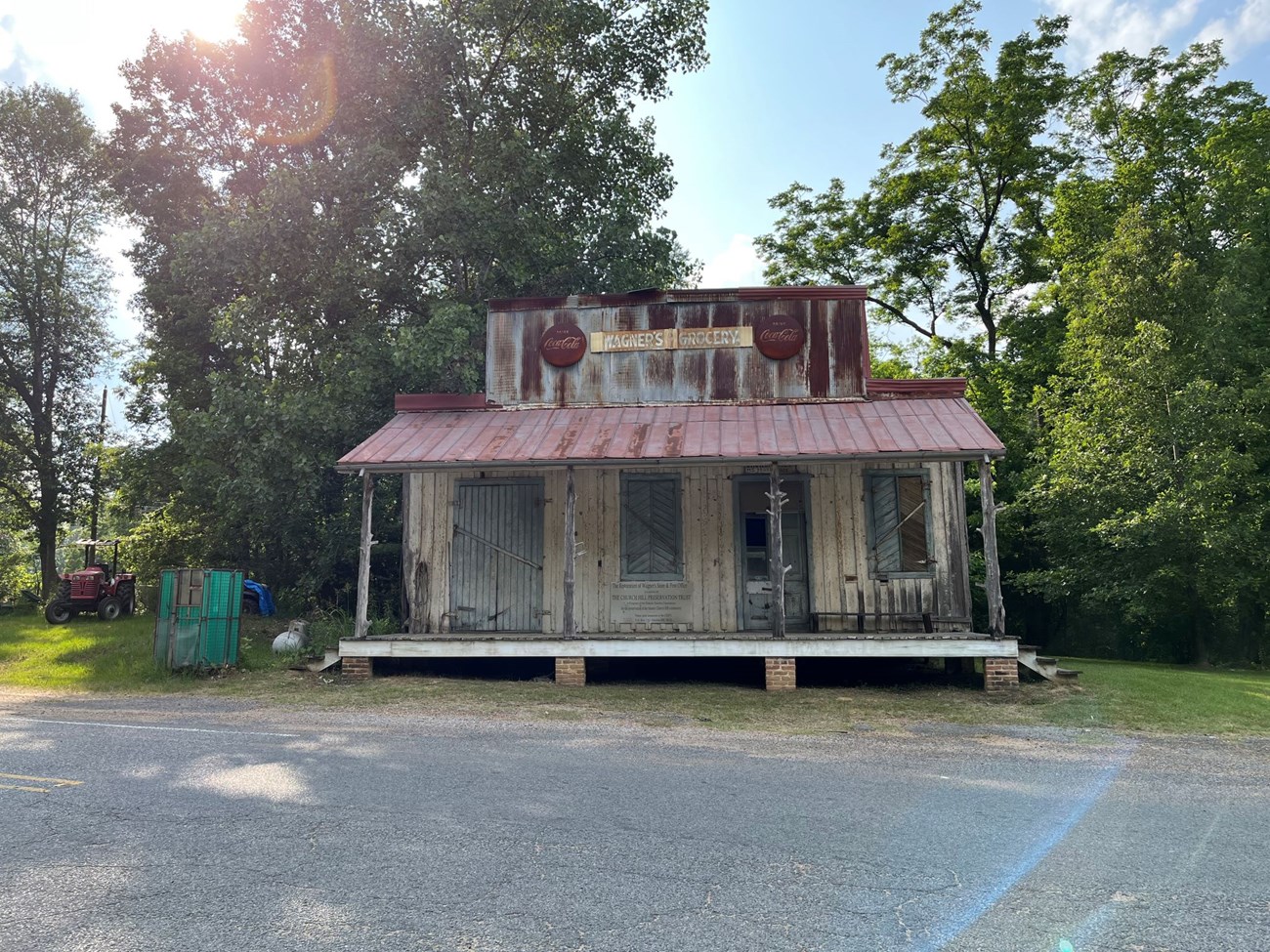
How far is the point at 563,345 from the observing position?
13.6 metres

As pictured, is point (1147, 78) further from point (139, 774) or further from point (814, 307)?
point (139, 774)

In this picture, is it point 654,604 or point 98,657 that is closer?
point 654,604

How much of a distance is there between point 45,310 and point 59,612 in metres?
12.3

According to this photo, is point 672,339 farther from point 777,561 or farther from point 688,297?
point 777,561

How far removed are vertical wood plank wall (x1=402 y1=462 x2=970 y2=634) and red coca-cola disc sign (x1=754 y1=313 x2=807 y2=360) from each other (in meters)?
2.12

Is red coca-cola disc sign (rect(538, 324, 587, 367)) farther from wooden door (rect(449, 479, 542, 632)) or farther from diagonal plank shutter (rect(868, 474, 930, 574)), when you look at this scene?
diagonal plank shutter (rect(868, 474, 930, 574))

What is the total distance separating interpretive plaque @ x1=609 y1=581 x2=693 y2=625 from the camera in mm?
12086

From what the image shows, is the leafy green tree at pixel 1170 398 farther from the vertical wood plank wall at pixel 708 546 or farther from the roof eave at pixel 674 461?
the roof eave at pixel 674 461

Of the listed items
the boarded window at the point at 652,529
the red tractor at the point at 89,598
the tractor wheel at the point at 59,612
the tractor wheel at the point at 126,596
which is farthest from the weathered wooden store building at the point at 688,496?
the tractor wheel at the point at 59,612

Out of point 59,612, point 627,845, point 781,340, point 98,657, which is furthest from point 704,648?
point 59,612

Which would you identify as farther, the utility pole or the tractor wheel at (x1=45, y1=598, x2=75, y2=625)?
the utility pole

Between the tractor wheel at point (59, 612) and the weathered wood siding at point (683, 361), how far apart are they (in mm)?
12800

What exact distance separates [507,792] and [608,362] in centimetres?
901

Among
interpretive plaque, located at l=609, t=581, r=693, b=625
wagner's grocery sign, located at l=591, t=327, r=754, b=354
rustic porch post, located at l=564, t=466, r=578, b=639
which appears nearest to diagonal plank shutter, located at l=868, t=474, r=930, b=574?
interpretive plaque, located at l=609, t=581, r=693, b=625
